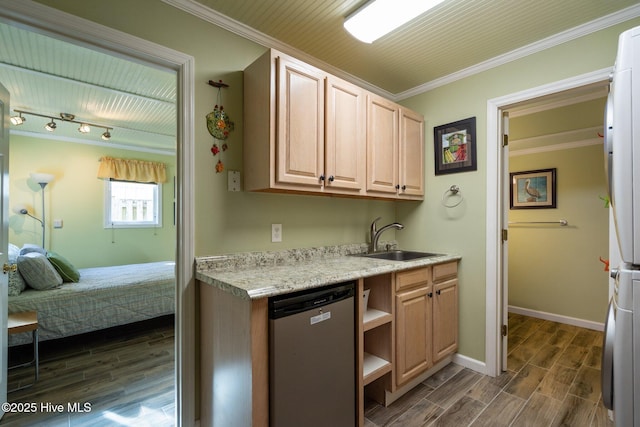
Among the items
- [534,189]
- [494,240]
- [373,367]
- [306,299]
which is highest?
[534,189]

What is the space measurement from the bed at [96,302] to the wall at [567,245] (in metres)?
4.21

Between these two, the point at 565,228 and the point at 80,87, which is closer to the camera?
the point at 80,87

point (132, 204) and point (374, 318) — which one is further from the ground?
point (132, 204)

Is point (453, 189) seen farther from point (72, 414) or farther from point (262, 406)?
point (72, 414)

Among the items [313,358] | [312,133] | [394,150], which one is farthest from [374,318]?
[394,150]

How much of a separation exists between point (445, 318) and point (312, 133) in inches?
70.3

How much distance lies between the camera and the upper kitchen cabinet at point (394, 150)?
87.6 inches

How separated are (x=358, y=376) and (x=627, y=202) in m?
1.38

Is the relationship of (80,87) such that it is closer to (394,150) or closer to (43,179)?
(43,179)

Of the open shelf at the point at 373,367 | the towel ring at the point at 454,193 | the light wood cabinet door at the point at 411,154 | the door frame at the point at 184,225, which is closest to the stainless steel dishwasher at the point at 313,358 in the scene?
the open shelf at the point at 373,367

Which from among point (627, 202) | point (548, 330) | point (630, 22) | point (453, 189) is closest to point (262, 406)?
point (627, 202)

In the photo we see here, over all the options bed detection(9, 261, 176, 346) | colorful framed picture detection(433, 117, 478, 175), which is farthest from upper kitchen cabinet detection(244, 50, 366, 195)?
bed detection(9, 261, 176, 346)

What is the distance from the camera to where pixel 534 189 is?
143 inches

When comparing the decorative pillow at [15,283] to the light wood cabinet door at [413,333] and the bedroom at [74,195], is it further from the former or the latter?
the light wood cabinet door at [413,333]
